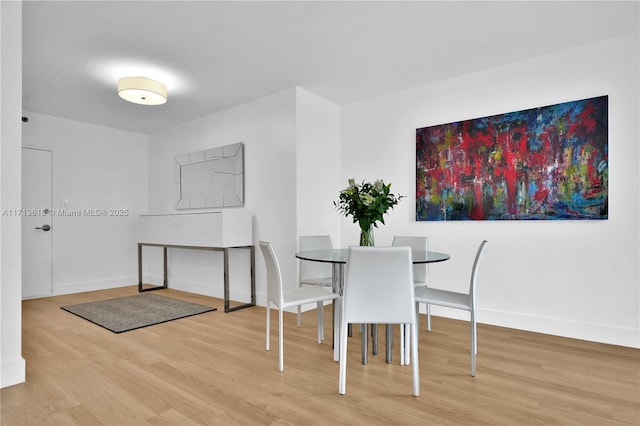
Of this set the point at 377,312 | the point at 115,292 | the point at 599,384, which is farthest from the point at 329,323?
the point at 115,292

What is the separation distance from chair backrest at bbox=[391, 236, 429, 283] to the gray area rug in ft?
7.72

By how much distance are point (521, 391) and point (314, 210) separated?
108 inches

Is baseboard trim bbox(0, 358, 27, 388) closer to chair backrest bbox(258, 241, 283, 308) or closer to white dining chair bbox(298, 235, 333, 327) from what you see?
chair backrest bbox(258, 241, 283, 308)

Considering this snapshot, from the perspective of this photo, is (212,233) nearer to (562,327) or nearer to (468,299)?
(468,299)

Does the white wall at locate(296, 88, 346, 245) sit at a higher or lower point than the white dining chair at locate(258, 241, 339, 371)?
higher

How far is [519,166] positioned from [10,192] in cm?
402

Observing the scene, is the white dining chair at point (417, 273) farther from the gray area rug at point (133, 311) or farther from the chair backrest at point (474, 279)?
the gray area rug at point (133, 311)

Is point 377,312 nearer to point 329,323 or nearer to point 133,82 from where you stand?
point 329,323

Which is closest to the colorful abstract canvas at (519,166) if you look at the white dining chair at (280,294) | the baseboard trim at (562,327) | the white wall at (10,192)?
the baseboard trim at (562,327)

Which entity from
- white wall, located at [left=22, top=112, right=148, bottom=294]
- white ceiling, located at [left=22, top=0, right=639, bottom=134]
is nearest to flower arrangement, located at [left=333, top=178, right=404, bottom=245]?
white ceiling, located at [left=22, top=0, right=639, bottom=134]

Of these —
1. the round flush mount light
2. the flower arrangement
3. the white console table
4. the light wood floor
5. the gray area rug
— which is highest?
the round flush mount light

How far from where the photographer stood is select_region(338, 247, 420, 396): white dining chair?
6.86ft

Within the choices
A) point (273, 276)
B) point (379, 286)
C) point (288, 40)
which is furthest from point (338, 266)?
point (288, 40)

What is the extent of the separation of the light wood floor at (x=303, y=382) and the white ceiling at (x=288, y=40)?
254 cm
